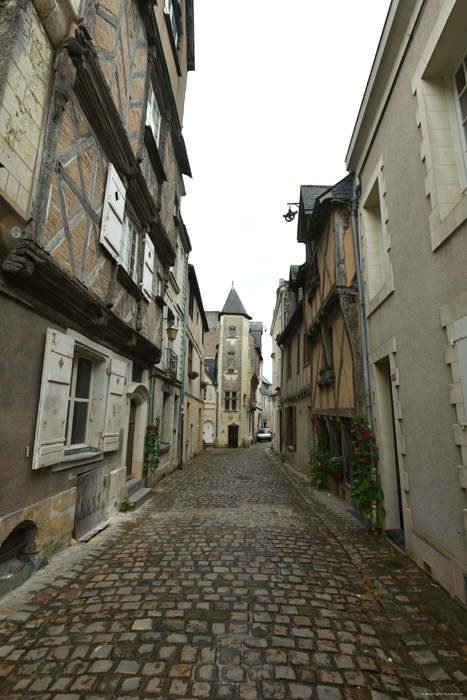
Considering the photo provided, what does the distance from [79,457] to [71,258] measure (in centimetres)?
240

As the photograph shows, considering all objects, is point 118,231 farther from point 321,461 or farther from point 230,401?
point 230,401

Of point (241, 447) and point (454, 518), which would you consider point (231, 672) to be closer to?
point (454, 518)

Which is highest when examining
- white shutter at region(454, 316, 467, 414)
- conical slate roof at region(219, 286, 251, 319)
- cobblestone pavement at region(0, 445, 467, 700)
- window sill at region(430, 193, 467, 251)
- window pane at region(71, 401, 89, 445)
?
conical slate roof at region(219, 286, 251, 319)

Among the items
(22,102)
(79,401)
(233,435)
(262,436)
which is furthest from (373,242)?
(262,436)

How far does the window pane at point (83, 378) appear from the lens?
4.87 metres

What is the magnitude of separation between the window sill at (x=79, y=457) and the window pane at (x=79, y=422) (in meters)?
0.15

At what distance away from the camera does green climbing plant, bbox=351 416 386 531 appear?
4734mm

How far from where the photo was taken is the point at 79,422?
490 centimetres

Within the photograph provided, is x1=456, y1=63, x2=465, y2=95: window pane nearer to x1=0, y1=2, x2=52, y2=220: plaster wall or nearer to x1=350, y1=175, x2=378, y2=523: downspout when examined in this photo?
x1=350, y1=175, x2=378, y2=523: downspout

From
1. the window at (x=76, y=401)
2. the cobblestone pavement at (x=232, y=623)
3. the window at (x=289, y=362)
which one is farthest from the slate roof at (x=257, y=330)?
the cobblestone pavement at (x=232, y=623)

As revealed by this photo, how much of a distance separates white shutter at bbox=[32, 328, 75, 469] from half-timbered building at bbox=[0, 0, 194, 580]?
2 centimetres

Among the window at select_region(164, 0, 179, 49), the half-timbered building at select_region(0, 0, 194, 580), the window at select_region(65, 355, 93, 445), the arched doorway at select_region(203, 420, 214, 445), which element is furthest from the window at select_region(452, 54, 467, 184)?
the arched doorway at select_region(203, 420, 214, 445)

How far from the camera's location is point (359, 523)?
17.2ft

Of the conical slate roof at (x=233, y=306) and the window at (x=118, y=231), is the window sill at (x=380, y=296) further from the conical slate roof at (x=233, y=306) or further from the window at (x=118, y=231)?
the conical slate roof at (x=233, y=306)
